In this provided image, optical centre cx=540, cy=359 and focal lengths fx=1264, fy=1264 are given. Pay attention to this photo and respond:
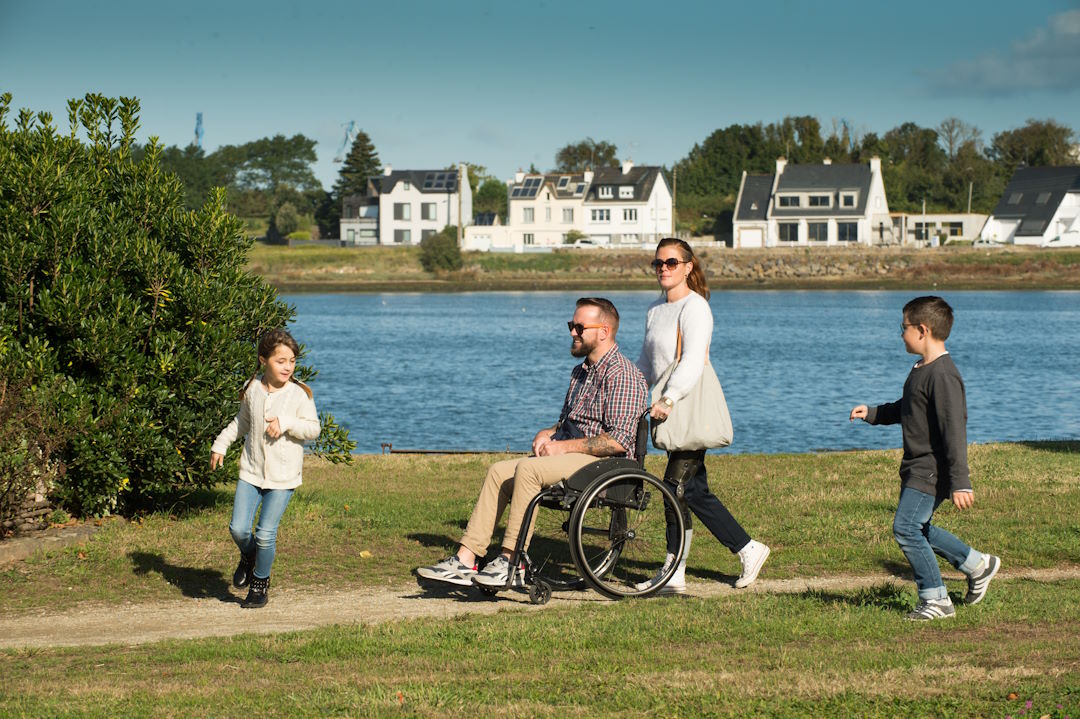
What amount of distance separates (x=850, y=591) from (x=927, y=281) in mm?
90373

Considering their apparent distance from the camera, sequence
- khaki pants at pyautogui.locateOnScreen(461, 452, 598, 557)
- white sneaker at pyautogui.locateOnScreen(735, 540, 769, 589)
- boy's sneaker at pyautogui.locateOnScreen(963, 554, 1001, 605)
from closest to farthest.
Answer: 1. boy's sneaker at pyautogui.locateOnScreen(963, 554, 1001, 605)
2. khaki pants at pyautogui.locateOnScreen(461, 452, 598, 557)
3. white sneaker at pyautogui.locateOnScreen(735, 540, 769, 589)

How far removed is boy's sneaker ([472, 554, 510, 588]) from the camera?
25.8 feet

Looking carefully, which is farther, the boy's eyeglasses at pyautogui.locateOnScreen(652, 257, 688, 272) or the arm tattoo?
the boy's eyeglasses at pyautogui.locateOnScreen(652, 257, 688, 272)

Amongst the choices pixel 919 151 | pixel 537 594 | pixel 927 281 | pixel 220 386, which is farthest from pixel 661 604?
pixel 919 151

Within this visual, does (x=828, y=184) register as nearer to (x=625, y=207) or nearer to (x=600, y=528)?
(x=625, y=207)

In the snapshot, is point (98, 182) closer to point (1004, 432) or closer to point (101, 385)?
point (101, 385)

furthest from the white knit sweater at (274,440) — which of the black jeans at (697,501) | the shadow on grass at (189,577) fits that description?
the black jeans at (697,501)

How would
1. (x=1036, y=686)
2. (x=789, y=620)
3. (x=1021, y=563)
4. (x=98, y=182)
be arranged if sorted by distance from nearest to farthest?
1. (x=1036, y=686)
2. (x=789, y=620)
3. (x=1021, y=563)
4. (x=98, y=182)

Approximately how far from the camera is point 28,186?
33.9ft

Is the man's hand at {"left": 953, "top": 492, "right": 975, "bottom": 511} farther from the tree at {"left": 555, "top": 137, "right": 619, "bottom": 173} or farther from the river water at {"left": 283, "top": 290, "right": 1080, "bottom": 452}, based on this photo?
the tree at {"left": 555, "top": 137, "right": 619, "bottom": 173}

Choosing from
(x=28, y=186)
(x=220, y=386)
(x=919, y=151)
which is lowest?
(x=220, y=386)

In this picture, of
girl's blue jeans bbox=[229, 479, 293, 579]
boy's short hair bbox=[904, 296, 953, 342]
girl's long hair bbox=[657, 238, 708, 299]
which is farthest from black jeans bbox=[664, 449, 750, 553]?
girl's blue jeans bbox=[229, 479, 293, 579]

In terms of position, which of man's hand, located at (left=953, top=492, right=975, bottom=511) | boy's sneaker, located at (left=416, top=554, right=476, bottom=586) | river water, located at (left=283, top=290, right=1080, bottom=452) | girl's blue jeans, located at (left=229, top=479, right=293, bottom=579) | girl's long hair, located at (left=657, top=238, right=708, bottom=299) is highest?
girl's long hair, located at (left=657, top=238, right=708, bottom=299)

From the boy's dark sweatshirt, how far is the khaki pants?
1.97 metres
